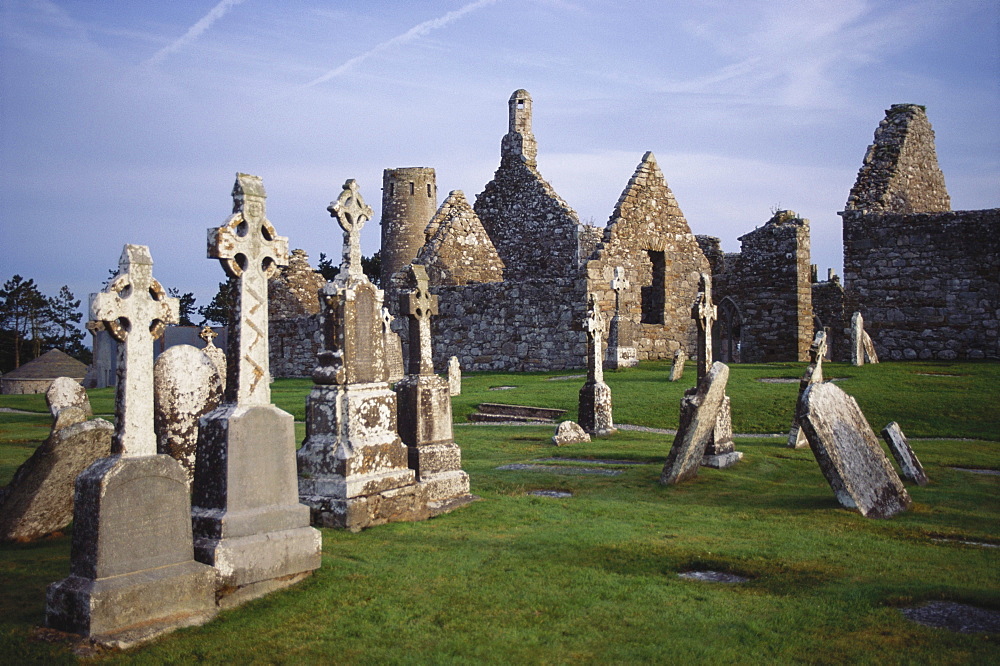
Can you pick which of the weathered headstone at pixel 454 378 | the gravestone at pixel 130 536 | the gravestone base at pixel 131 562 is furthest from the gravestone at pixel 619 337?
the gravestone base at pixel 131 562

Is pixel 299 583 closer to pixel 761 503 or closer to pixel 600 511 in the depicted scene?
pixel 600 511

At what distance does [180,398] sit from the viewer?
677 cm

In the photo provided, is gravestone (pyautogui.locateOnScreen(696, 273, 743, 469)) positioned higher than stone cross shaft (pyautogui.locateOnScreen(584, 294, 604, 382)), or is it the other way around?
stone cross shaft (pyautogui.locateOnScreen(584, 294, 604, 382))

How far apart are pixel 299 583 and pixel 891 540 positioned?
4487 mm

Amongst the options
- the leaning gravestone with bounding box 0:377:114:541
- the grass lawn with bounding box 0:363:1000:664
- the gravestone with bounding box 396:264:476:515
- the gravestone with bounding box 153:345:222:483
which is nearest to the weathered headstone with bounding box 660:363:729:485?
the grass lawn with bounding box 0:363:1000:664

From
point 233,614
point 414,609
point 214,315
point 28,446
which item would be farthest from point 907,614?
point 214,315

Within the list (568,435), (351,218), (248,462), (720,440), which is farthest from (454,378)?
(248,462)

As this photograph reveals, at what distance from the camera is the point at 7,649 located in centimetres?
421

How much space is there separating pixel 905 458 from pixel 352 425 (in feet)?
19.9

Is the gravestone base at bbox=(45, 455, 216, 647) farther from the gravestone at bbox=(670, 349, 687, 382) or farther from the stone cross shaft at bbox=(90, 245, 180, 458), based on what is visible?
the gravestone at bbox=(670, 349, 687, 382)

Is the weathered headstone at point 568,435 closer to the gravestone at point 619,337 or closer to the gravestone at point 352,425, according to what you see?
the gravestone at point 352,425

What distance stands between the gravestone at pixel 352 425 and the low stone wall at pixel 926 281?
53.6 feet

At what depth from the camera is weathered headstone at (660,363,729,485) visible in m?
9.02

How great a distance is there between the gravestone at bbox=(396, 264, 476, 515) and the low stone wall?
603 inches
